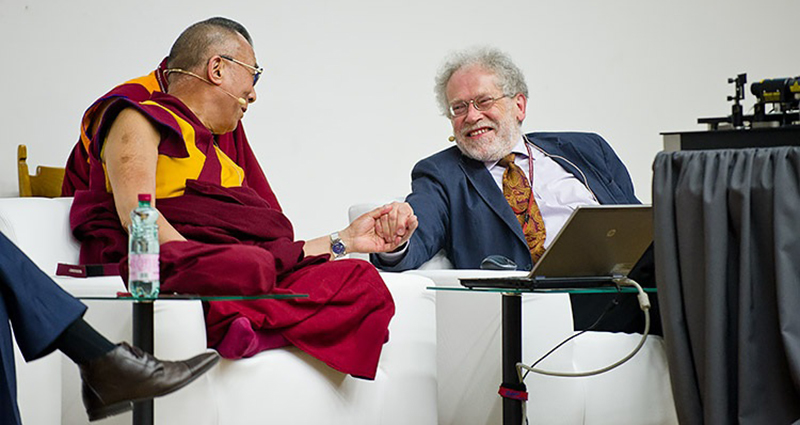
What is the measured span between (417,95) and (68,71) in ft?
4.72

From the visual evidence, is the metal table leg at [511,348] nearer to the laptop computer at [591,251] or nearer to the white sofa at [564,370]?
the laptop computer at [591,251]

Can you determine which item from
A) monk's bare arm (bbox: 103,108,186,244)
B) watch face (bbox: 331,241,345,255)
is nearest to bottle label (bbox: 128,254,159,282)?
monk's bare arm (bbox: 103,108,186,244)

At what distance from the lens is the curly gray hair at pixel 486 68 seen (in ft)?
11.0

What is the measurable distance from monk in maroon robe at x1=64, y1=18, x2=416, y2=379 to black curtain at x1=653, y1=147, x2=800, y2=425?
726 millimetres

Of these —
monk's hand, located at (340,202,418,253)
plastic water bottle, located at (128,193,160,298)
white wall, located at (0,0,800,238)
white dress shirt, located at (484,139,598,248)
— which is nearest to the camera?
plastic water bottle, located at (128,193,160,298)

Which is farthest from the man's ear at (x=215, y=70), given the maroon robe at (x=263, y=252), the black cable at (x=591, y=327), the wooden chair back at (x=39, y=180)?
the black cable at (x=591, y=327)

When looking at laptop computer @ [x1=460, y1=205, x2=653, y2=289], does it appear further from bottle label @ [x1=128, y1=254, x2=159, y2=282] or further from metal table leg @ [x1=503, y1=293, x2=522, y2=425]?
bottle label @ [x1=128, y1=254, x2=159, y2=282]

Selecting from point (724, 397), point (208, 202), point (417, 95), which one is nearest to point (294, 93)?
point (417, 95)

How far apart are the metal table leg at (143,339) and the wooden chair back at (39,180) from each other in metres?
1.52

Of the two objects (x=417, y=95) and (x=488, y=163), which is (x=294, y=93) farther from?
(x=488, y=163)

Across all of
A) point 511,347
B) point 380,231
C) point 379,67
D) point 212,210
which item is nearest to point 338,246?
point 380,231

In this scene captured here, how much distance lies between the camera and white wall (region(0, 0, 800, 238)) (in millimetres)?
3521

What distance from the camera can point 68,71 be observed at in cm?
354

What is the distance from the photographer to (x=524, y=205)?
311cm
